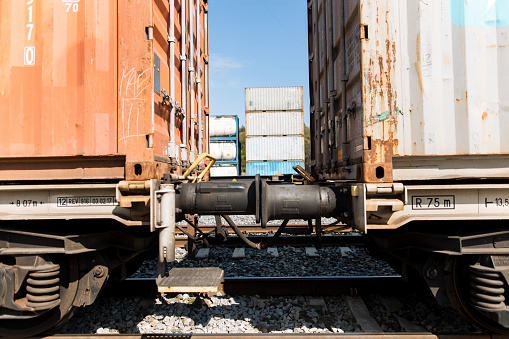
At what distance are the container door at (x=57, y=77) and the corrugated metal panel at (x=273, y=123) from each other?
1770 centimetres

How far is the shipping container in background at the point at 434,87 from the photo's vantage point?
2.77 m

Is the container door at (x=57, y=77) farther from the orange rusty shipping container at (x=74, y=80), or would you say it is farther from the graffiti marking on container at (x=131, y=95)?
the graffiti marking on container at (x=131, y=95)

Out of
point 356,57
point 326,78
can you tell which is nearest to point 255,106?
point 326,78

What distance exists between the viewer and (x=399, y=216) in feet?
9.25

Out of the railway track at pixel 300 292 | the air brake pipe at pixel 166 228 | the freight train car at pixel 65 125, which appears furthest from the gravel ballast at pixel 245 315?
the air brake pipe at pixel 166 228

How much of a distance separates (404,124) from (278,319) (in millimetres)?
2612

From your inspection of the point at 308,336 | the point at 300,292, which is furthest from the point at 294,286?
the point at 308,336

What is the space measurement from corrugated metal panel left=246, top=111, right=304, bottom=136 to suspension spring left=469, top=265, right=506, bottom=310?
58.5 ft

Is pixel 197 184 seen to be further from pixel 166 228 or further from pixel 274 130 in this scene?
pixel 274 130

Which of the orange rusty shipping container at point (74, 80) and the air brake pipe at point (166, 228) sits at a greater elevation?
the orange rusty shipping container at point (74, 80)

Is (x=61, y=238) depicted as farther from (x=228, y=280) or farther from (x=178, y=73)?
(x=178, y=73)

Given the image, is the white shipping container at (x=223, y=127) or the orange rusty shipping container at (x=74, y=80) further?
the white shipping container at (x=223, y=127)

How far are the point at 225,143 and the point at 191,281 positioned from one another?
732 inches

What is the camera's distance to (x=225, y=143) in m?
21.3
